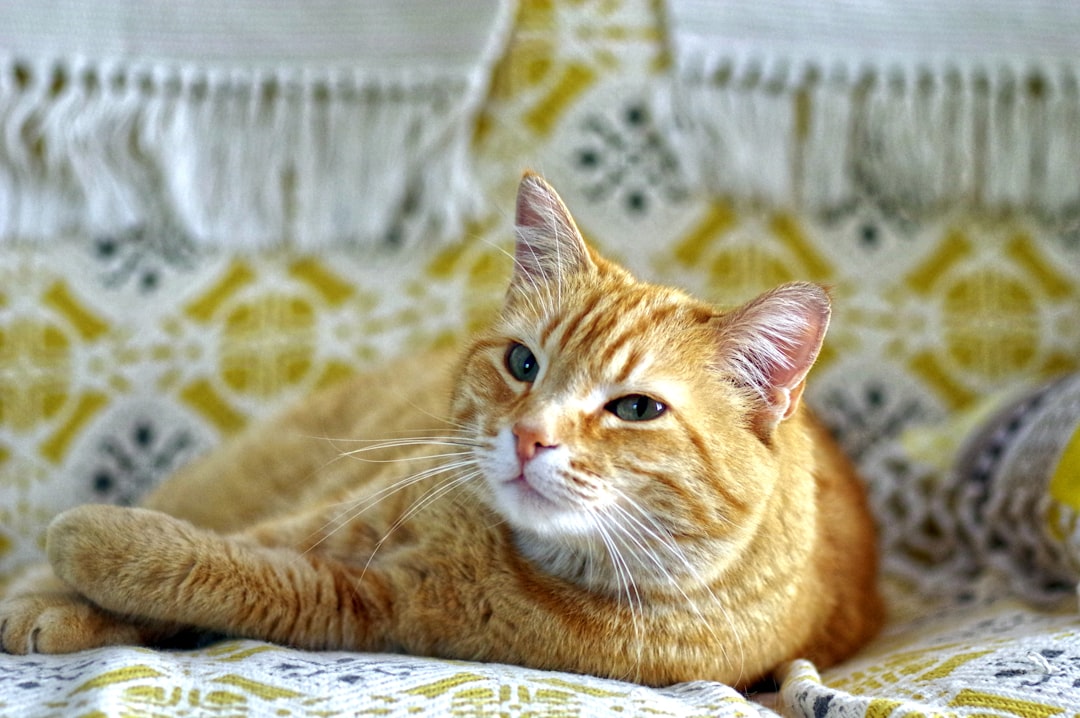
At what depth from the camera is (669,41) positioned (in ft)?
6.83

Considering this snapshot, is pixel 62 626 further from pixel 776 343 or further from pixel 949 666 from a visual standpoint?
pixel 949 666

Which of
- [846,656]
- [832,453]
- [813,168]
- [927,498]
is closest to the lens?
A: [846,656]

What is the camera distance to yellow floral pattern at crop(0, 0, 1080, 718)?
79.2 inches

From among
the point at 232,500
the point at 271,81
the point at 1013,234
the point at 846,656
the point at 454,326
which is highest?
the point at 271,81

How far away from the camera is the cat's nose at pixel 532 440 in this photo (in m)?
1.11

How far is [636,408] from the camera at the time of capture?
1202 millimetres

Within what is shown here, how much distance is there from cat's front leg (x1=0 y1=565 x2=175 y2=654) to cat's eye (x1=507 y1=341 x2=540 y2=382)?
1.87 ft

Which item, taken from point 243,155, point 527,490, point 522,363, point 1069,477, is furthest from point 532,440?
point 243,155

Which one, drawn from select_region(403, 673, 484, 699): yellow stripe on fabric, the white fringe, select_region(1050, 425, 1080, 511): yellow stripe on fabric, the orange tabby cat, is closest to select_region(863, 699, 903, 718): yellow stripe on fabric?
the orange tabby cat

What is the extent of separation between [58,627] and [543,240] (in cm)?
81

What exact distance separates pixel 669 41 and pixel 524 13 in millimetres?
318

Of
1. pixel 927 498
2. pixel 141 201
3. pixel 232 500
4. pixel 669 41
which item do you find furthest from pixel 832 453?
pixel 141 201

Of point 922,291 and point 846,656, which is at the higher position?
point 922,291

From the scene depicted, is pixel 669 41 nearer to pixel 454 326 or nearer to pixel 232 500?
pixel 454 326
